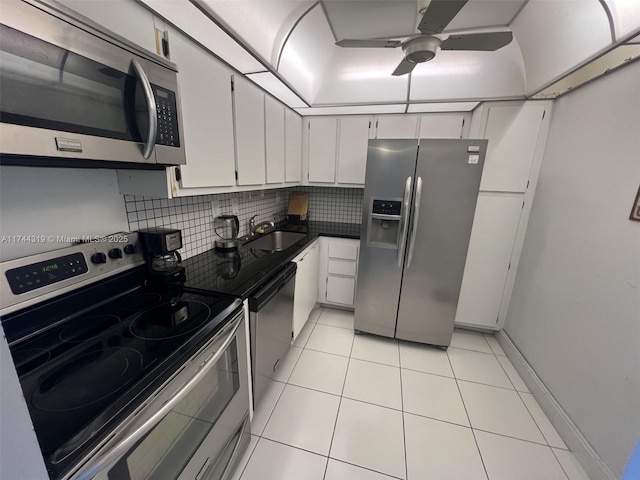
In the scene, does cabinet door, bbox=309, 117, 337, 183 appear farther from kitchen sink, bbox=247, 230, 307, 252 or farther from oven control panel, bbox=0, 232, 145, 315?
oven control panel, bbox=0, 232, 145, 315

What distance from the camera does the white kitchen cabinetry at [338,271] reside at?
8.50ft

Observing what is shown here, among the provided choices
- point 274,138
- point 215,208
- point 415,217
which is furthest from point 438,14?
point 215,208

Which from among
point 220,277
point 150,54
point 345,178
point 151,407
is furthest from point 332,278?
point 150,54

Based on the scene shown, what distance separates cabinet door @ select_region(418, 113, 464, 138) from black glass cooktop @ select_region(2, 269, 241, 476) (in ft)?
8.00

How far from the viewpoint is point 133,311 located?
1.07 meters

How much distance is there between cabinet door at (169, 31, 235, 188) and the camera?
1.15 metres

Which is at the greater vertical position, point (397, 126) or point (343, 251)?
point (397, 126)

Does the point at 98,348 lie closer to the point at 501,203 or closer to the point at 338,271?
the point at 338,271

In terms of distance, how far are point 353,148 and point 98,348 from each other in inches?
100.0

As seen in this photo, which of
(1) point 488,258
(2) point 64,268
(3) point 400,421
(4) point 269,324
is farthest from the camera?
(1) point 488,258

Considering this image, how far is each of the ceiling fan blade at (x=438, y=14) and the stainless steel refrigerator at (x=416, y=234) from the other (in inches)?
35.2

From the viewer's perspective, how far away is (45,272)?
91cm

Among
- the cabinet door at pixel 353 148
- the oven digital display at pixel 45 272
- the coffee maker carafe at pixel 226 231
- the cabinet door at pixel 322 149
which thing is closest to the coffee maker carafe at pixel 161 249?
the oven digital display at pixel 45 272

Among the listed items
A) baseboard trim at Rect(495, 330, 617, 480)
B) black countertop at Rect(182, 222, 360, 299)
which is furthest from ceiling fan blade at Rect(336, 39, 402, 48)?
baseboard trim at Rect(495, 330, 617, 480)
